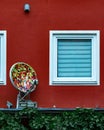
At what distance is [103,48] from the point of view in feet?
37.6

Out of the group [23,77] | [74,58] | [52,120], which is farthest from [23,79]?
[52,120]

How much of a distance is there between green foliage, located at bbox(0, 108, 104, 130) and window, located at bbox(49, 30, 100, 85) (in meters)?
1.35

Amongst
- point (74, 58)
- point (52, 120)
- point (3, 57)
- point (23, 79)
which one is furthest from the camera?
point (74, 58)

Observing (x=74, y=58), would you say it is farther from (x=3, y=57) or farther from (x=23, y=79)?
(x=3, y=57)

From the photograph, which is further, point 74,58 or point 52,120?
point 74,58

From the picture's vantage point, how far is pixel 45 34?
11477mm

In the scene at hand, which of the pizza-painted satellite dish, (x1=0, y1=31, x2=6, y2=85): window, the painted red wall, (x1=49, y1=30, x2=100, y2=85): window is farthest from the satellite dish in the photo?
(x1=49, y1=30, x2=100, y2=85): window

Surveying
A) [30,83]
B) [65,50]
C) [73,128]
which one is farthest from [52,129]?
[65,50]

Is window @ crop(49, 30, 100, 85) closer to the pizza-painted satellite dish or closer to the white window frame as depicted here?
the pizza-painted satellite dish

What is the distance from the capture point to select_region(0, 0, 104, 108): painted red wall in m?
11.4

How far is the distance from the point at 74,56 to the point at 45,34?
836mm

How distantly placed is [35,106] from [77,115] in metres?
1.15

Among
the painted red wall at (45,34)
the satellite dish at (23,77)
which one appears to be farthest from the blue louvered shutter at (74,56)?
the satellite dish at (23,77)

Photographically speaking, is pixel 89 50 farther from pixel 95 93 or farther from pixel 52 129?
pixel 52 129
